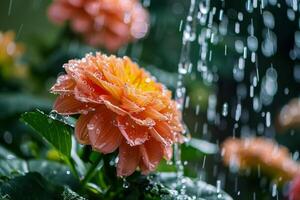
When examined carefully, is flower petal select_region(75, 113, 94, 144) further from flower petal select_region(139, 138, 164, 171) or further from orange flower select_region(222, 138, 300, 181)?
orange flower select_region(222, 138, 300, 181)

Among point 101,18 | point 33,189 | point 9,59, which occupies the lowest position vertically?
point 33,189

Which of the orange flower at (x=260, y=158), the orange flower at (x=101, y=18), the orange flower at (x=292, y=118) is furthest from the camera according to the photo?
the orange flower at (x=292, y=118)

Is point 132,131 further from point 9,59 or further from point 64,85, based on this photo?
point 9,59

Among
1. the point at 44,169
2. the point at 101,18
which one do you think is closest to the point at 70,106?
the point at 44,169

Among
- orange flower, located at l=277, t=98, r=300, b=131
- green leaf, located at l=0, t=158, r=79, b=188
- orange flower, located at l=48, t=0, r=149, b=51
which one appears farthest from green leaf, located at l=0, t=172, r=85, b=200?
orange flower, located at l=277, t=98, r=300, b=131

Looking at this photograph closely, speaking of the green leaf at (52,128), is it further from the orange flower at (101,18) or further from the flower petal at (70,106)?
the orange flower at (101,18)

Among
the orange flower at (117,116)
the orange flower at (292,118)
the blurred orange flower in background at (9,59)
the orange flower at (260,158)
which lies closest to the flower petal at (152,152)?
the orange flower at (117,116)

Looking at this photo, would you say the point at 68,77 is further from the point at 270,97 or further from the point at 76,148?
the point at 270,97
